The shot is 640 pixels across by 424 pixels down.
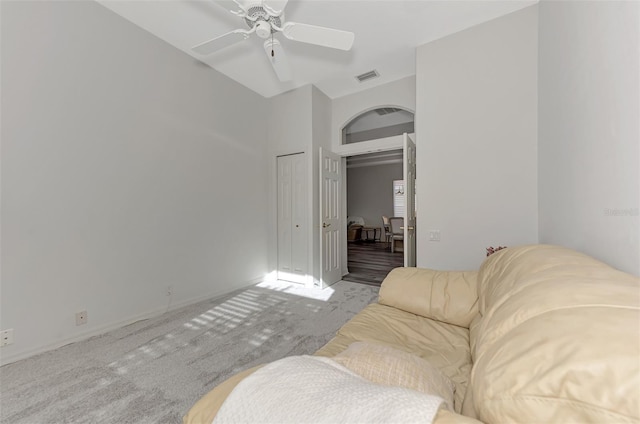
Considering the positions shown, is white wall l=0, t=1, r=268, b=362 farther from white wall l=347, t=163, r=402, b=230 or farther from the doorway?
white wall l=347, t=163, r=402, b=230

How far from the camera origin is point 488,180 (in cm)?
252

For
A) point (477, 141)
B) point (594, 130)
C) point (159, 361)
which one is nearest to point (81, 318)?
point (159, 361)

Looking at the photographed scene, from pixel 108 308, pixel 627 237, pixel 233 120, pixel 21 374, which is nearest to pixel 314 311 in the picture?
pixel 108 308

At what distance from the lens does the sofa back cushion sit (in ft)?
1.37

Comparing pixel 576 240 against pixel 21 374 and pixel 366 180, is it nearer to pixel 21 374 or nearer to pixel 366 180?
pixel 21 374

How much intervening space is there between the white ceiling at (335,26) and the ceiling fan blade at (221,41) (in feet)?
0.84

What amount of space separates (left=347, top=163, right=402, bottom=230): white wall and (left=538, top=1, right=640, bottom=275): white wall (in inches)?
271

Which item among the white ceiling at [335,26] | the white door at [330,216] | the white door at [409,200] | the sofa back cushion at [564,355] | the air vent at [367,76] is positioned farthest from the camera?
the white door at [330,216]

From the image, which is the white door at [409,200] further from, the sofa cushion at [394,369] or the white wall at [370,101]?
the sofa cushion at [394,369]

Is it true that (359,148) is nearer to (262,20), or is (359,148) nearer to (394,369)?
(262,20)

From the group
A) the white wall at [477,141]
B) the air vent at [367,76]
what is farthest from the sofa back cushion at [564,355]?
the air vent at [367,76]

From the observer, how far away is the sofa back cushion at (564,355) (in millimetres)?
417

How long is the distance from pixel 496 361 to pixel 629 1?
61.8 inches

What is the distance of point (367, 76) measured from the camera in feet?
11.6
